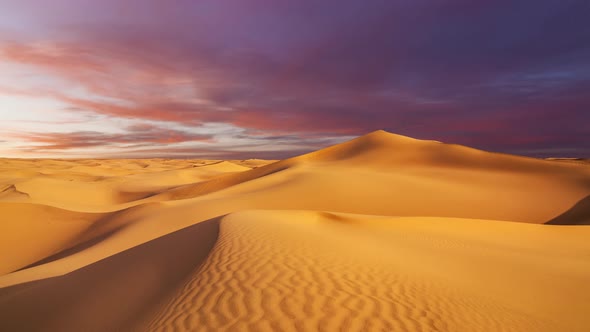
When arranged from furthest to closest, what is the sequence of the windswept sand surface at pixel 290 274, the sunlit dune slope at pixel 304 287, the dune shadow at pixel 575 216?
the dune shadow at pixel 575 216 → the windswept sand surface at pixel 290 274 → the sunlit dune slope at pixel 304 287

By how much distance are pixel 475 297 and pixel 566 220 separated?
17135 mm

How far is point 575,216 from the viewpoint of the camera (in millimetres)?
17547

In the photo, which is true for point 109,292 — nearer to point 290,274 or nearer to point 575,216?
point 290,274

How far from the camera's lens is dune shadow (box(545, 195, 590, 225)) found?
16891 millimetres

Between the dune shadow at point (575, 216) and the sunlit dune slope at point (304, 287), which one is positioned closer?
the sunlit dune slope at point (304, 287)

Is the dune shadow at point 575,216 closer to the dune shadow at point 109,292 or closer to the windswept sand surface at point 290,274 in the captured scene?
the windswept sand surface at point 290,274

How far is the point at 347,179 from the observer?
21.7m

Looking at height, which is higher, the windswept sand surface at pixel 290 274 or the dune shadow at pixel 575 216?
the windswept sand surface at pixel 290 274

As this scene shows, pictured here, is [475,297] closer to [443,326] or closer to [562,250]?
[443,326]

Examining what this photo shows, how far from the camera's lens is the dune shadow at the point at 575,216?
16.9 m

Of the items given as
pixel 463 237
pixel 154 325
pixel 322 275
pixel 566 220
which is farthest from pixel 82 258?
pixel 566 220

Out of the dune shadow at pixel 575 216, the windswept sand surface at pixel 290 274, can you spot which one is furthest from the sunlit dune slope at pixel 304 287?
the dune shadow at pixel 575 216

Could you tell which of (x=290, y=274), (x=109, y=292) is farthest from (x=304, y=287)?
(x=109, y=292)

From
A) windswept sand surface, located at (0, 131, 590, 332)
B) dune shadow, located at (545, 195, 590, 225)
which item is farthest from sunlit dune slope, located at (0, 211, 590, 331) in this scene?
dune shadow, located at (545, 195, 590, 225)
